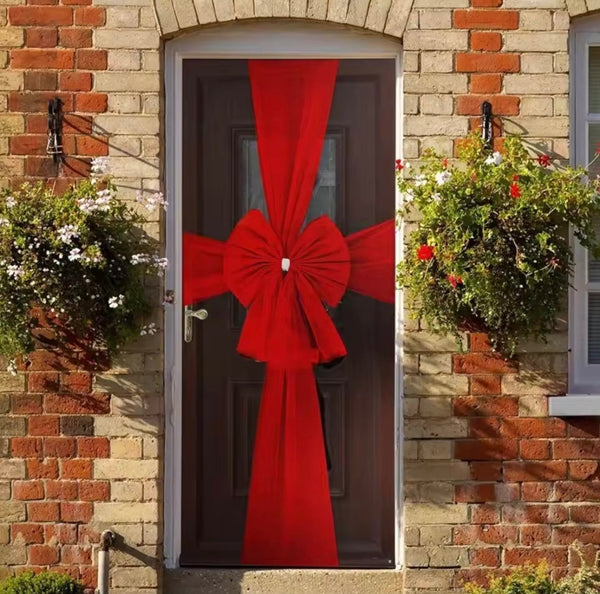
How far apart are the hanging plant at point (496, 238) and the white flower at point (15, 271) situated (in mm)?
1624

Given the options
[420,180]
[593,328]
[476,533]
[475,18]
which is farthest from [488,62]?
[476,533]

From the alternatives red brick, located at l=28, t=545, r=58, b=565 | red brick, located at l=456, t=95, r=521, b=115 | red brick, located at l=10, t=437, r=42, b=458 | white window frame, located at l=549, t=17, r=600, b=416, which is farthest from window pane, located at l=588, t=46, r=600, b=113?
red brick, located at l=28, t=545, r=58, b=565

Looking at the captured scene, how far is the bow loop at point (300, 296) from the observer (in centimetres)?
447

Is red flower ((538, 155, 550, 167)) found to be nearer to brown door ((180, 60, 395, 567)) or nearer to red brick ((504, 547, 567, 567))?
brown door ((180, 60, 395, 567))

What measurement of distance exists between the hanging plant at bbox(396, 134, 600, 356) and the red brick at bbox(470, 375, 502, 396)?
218 millimetres

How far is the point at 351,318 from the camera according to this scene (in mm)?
4484

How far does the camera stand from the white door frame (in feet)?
14.5

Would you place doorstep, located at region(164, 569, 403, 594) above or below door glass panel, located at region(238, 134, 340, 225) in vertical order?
below

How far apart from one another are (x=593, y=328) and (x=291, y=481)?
161cm

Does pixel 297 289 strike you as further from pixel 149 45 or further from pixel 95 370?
pixel 149 45

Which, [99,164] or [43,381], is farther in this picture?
[43,381]

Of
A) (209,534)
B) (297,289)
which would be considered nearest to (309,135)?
(297,289)

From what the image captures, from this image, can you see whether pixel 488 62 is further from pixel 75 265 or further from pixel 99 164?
pixel 75 265

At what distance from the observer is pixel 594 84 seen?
14.5ft
